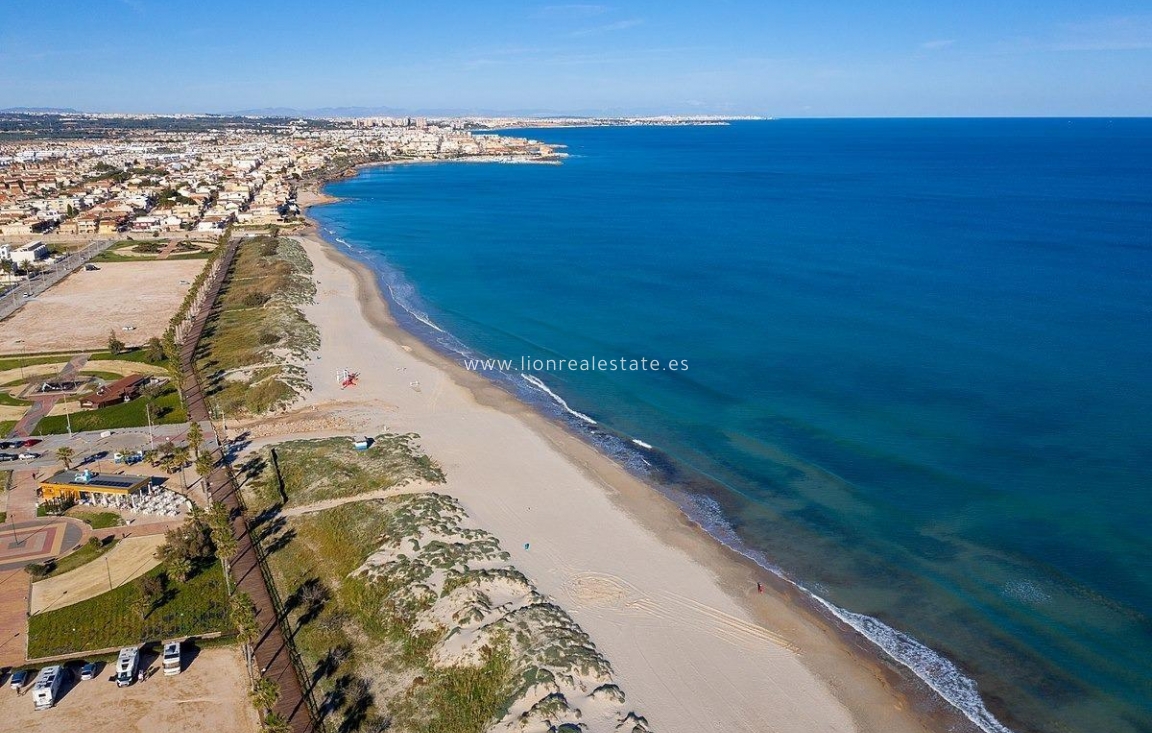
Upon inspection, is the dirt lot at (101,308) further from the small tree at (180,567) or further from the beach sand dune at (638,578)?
the small tree at (180,567)

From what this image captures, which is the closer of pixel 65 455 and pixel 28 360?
pixel 65 455

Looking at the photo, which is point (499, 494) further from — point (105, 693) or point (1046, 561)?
point (1046, 561)

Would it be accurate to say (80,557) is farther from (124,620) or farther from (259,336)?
(259,336)

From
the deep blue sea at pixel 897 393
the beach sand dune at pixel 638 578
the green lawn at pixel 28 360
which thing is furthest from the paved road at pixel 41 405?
the deep blue sea at pixel 897 393

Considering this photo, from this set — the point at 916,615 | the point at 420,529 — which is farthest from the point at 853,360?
the point at 420,529

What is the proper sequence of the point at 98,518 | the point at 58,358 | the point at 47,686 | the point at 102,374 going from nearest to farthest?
1. the point at 47,686
2. the point at 98,518
3. the point at 102,374
4. the point at 58,358

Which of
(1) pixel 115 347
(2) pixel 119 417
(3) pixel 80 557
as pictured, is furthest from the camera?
(1) pixel 115 347

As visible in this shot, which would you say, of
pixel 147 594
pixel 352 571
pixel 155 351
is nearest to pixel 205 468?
pixel 147 594
